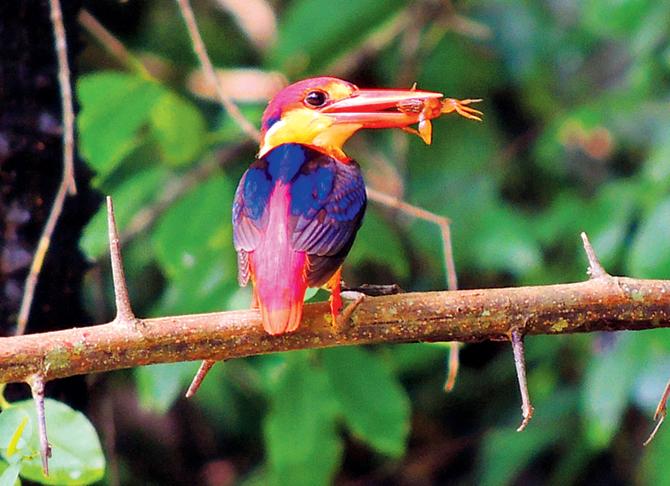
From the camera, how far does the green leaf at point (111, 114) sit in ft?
9.52

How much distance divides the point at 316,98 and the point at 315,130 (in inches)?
2.8

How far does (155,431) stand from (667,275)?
2629mm

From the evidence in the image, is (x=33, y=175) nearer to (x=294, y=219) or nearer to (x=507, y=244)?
(x=294, y=219)

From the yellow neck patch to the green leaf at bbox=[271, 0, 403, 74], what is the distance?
1.10m

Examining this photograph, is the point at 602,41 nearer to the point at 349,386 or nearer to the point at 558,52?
the point at 558,52

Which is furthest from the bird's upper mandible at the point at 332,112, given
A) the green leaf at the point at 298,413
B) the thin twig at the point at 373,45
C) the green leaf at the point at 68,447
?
the thin twig at the point at 373,45

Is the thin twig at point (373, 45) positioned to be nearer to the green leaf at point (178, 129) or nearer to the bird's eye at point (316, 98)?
the green leaf at point (178, 129)

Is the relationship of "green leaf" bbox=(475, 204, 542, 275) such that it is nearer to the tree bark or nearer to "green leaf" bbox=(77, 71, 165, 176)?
"green leaf" bbox=(77, 71, 165, 176)

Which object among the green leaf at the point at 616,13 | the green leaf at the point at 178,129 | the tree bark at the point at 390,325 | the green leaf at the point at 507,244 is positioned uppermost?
the green leaf at the point at 616,13

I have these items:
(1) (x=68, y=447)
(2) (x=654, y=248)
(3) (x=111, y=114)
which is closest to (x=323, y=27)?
(3) (x=111, y=114)

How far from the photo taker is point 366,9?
12.4 feet

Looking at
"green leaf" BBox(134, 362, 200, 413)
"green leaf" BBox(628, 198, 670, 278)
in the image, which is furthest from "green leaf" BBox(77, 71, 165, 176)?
"green leaf" BBox(628, 198, 670, 278)

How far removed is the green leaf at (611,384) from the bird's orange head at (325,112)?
1143mm

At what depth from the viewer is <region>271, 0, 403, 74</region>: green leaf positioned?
373 cm
